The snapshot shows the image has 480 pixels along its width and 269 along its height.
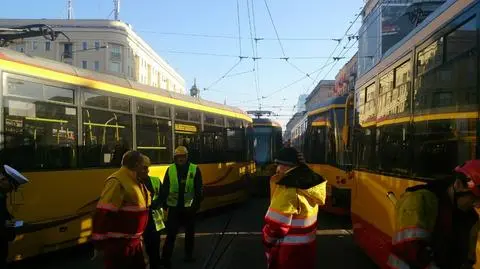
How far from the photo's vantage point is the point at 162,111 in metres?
12.5

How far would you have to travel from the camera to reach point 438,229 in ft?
10.4

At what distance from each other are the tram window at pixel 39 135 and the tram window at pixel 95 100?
394 millimetres

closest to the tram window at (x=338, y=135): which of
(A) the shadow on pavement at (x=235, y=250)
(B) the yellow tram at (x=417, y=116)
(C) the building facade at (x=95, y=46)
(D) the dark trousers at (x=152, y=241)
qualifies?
(A) the shadow on pavement at (x=235, y=250)

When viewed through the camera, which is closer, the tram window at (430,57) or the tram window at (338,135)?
the tram window at (430,57)

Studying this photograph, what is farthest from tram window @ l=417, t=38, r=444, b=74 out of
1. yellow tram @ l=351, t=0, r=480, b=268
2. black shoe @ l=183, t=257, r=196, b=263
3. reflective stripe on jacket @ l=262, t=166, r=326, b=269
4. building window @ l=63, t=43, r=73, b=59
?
building window @ l=63, t=43, r=73, b=59

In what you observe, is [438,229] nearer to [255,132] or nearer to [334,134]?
[334,134]

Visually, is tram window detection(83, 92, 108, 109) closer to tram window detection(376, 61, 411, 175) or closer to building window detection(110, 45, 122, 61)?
tram window detection(376, 61, 411, 175)

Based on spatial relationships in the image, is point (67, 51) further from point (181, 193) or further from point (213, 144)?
point (181, 193)

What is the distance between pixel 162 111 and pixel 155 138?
0.75 m

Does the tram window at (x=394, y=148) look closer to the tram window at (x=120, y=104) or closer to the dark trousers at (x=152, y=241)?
the dark trousers at (x=152, y=241)

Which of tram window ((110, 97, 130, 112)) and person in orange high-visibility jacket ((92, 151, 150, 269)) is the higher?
tram window ((110, 97, 130, 112))

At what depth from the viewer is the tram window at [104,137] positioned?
9.73 metres

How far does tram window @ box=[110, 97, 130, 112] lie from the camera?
1060cm

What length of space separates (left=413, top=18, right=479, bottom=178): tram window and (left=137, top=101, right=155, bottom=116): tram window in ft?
21.8
